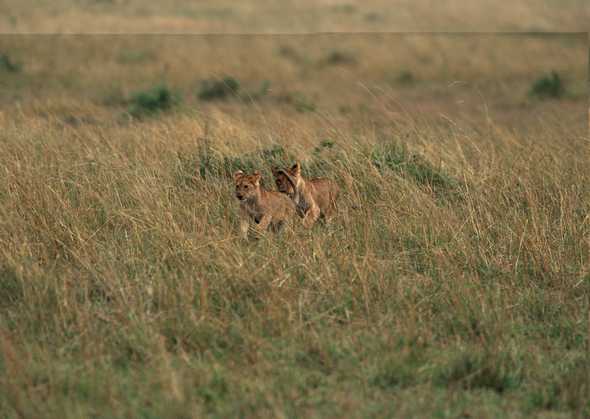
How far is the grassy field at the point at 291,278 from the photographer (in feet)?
15.3

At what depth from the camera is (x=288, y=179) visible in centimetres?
750

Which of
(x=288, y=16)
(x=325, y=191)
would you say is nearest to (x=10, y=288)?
(x=325, y=191)

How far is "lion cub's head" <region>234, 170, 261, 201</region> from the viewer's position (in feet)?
23.3

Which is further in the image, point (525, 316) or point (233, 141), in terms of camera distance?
point (233, 141)

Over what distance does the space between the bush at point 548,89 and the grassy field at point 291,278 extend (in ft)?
20.9

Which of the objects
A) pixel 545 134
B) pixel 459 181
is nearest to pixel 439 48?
pixel 545 134

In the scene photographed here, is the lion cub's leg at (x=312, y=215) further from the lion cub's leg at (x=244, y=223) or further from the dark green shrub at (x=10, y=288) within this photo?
the dark green shrub at (x=10, y=288)

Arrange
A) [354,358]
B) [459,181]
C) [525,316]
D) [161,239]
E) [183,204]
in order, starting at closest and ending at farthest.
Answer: [354,358] → [525,316] → [161,239] → [183,204] → [459,181]

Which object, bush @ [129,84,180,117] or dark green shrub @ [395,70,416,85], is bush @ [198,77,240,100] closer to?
bush @ [129,84,180,117]

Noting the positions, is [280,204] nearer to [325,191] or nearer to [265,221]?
[265,221]

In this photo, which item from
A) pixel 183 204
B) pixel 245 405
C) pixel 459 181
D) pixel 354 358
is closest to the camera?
pixel 245 405

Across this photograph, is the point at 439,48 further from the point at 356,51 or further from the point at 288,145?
the point at 288,145

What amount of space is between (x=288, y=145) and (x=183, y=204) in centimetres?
200

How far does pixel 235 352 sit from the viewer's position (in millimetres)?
5062
